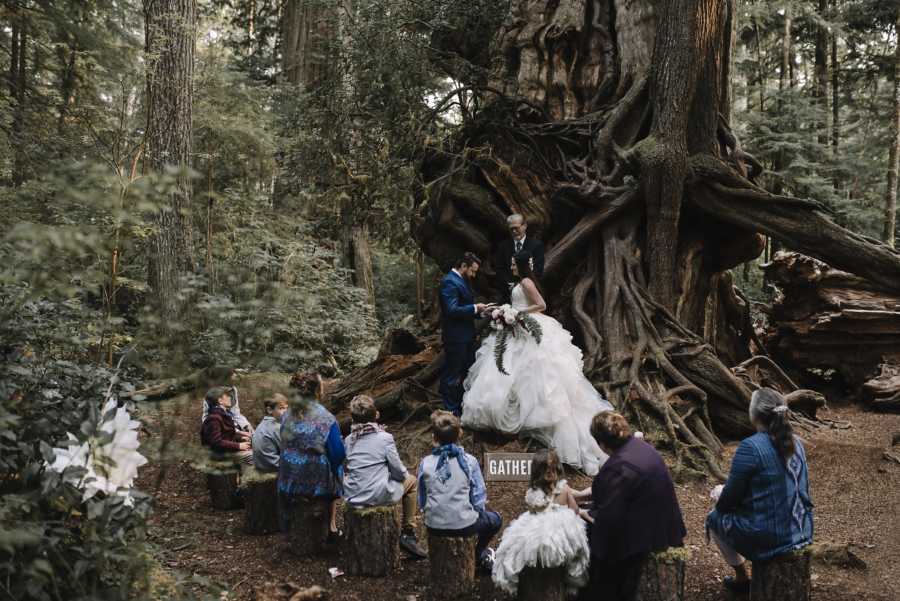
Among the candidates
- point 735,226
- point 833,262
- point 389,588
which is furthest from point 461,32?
point 389,588

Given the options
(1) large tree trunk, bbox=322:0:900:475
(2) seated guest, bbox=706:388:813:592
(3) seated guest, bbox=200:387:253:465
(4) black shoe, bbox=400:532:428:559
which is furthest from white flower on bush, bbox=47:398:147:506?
(1) large tree trunk, bbox=322:0:900:475

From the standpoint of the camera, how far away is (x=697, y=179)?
26.6 feet

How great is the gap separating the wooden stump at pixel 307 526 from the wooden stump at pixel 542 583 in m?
1.79

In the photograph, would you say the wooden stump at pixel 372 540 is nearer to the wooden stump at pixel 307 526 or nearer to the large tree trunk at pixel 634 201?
the wooden stump at pixel 307 526

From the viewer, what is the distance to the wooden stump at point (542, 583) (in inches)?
148

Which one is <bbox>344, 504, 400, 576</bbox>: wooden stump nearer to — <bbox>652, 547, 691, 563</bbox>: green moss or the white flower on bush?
<bbox>652, 547, 691, 563</bbox>: green moss

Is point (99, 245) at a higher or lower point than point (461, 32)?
lower

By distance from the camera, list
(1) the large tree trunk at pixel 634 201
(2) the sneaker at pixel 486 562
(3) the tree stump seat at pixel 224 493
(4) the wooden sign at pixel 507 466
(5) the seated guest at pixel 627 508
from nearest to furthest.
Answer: (5) the seated guest at pixel 627 508 → (2) the sneaker at pixel 486 562 → (4) the wooden sign at pixel 507 466 → (3) the tree stump seat at pixel 224 493 → (1) the large tree trunk at pixel 634 201

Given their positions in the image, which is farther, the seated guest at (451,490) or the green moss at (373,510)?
the green moss at (373,510)

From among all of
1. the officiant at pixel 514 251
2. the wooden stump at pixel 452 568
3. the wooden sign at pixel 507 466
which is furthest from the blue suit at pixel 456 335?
the wooden stump at pixel 452 568

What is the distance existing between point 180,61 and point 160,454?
7682 mm

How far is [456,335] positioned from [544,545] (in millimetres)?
3668

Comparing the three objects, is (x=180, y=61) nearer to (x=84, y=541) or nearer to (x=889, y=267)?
(x=84, y=541)

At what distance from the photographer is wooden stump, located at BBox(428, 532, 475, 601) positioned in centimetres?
421
